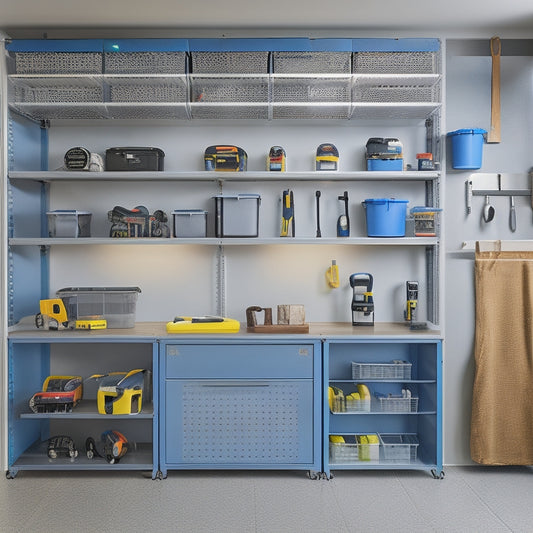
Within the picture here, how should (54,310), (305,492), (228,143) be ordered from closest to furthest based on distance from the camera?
1. (305,492)
2. (54,310)
3. (228,143)

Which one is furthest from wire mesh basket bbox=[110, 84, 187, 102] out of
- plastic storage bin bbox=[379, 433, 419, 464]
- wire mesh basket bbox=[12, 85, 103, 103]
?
plastic storage bin bbox=[379, 433, 419, 464]

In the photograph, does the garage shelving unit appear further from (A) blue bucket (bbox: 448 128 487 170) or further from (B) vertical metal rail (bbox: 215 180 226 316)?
(B) vertical metal rail (bbox: 215 180 226 316)

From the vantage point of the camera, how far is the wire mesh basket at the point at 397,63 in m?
3.79

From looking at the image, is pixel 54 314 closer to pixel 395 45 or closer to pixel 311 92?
pixel 311 92

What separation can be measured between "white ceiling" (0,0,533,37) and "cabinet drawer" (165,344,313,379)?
A: 6.90ft

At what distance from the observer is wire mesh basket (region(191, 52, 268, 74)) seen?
Result: 149 inches

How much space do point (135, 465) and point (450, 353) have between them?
2.21m

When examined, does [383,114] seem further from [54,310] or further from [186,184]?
[54,310]

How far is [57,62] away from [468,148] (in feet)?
8.91

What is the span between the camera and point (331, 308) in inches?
169

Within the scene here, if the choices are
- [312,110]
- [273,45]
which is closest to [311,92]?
[312,110]

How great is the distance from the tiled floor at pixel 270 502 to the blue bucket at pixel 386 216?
1.59m

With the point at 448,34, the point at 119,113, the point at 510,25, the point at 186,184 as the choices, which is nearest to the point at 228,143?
the point at 186,184

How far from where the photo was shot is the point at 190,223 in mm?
3945
